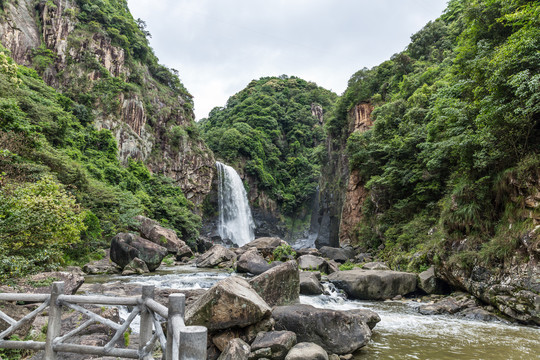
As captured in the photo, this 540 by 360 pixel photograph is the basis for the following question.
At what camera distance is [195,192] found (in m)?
37.0

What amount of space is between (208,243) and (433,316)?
24178 mm

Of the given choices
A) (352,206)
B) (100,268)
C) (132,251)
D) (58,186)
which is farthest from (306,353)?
(352,206)

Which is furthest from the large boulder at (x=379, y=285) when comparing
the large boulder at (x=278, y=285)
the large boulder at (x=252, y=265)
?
the large boulder at (x=278, y=285)

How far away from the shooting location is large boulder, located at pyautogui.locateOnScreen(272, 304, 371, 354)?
6.14 metres

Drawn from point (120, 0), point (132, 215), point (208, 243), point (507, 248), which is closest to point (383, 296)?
point (507, 248)

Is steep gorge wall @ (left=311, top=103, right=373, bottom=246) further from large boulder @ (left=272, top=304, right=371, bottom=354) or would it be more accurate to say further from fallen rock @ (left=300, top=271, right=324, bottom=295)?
large boulder @ (left=272, top=304, right=371, bottom=354)

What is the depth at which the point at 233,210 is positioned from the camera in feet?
124

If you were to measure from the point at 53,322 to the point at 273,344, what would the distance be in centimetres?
366

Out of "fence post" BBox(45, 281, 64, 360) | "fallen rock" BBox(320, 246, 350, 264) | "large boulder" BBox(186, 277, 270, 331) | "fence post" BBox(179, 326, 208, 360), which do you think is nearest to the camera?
"fence post" BBox(179, 326, 208, 360)

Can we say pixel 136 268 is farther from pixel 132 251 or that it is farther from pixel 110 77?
pixel 110 77

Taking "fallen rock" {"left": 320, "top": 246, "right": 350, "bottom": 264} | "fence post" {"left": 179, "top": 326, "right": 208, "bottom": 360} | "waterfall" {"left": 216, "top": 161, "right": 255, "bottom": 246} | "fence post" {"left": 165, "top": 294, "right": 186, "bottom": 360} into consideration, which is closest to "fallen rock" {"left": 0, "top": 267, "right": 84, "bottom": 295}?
"fence post" {"left": 165, "top": 294, "right": 186, "bottom": 360}

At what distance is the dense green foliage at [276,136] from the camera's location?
146ft

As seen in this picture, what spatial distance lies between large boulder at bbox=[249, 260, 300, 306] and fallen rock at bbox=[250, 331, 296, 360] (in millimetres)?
1793

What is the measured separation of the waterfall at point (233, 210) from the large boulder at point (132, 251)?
19.9 meters
